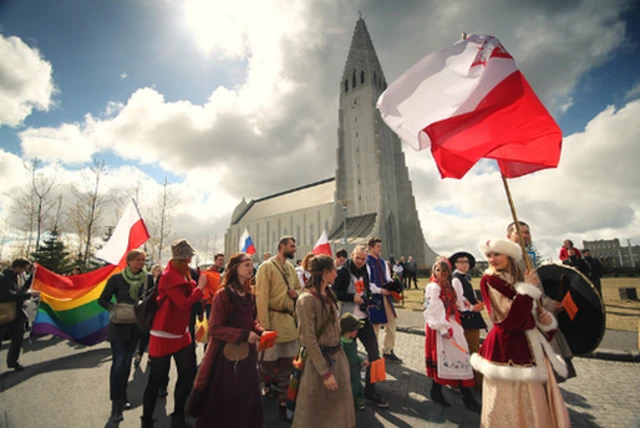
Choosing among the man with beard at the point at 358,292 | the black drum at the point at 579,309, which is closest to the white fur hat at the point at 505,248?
the black drum at the point at 579,309

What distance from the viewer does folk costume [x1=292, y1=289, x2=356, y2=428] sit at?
265 cm

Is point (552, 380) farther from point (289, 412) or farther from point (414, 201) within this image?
point (414, 201)

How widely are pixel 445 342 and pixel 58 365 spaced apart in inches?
299

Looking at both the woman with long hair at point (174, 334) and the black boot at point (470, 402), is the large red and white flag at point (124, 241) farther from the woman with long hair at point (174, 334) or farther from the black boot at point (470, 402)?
the black boot at point (470, 402)

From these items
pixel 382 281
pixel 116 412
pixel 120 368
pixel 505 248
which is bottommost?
pixel 116 412

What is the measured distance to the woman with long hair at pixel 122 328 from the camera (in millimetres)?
3844

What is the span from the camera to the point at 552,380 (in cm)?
250

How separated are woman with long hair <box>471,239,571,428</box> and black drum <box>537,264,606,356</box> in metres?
0.24

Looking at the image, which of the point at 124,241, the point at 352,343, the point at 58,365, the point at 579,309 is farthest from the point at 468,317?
the point at 58,365

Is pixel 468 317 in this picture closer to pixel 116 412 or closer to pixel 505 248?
pixel 505 248

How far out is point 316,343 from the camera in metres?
2.67

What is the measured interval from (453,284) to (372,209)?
39.2 meters

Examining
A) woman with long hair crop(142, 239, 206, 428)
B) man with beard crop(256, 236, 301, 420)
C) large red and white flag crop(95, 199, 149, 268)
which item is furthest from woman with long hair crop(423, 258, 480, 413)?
large red and white flag crop(95, 199, 149, 268)

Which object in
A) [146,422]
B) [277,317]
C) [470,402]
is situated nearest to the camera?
[146,422]
